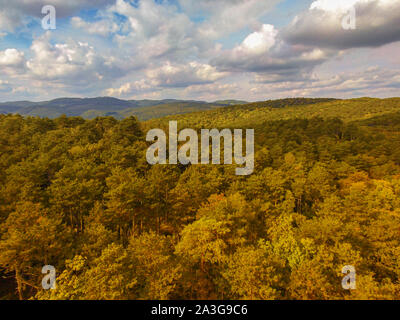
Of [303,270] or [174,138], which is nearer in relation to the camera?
[303,270]

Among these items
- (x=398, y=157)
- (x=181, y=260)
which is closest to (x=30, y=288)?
(x=181, y=260)

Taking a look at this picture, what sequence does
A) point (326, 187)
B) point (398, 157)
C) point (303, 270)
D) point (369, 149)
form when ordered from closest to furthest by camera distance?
1. point (303, 270)
2. point (326, 187)
3. point (398, 157)
4. point (369, 149)

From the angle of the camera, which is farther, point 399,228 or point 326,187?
point 326,187

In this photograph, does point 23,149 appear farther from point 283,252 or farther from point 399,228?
point 399,228

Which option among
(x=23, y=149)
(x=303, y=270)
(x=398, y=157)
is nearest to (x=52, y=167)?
(x=23, y=149)

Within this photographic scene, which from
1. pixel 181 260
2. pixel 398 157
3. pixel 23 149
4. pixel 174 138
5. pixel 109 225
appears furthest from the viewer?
pixel 174 138

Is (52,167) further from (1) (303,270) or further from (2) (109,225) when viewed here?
(1) (303,270)

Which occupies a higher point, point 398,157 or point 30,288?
point 398,157
